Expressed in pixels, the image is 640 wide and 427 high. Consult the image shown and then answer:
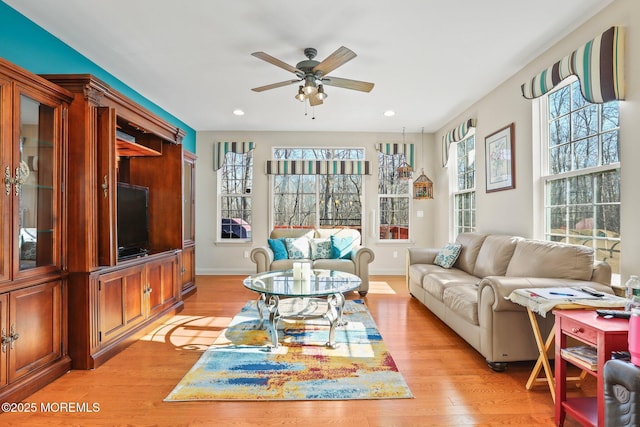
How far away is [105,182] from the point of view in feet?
8.64

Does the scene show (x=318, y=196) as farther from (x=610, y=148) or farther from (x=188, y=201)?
(x=610, y=148)

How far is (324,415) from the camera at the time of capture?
1.94 meters

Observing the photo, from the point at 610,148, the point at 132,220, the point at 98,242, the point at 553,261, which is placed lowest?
the point at 553,261

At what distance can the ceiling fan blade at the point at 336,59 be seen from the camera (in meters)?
2.55

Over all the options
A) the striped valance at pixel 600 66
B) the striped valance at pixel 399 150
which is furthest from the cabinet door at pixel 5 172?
the striped valance at pixel 399 150

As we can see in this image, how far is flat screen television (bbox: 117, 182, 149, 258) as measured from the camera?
3205 mm

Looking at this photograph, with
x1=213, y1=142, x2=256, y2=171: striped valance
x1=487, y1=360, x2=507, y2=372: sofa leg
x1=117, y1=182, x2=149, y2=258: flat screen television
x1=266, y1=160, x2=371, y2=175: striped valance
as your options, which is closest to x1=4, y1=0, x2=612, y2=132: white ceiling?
x1=117, y1=182, x2=149, y2=258: flat screen television

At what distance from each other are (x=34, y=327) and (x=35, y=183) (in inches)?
37.6

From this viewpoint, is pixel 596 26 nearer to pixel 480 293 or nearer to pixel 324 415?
pixel 480 293

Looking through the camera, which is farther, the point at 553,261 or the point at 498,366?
the point at 553,261

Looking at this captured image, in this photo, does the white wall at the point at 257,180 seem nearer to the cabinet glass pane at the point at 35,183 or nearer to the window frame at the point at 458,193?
the window frame at the point at 458,193

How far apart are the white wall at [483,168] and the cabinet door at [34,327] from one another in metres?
3.81

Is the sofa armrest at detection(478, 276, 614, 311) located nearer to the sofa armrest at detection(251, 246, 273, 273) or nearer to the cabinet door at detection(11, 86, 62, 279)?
the sofa armrest at detection(251, 246, 273, 273)

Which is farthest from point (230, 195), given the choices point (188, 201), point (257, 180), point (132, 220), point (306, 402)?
point (306, 402)
